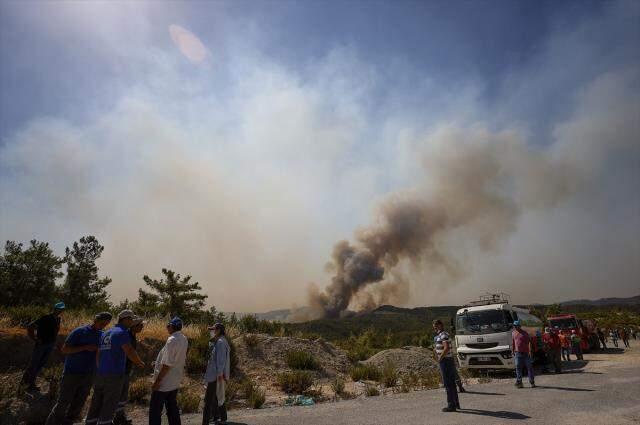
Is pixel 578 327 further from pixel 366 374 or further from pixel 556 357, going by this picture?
pixel 366 374

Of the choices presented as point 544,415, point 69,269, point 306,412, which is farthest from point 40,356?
point 69,269

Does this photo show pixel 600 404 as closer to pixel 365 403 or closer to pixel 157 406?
pixel 365 403

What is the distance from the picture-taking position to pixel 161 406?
521 cm

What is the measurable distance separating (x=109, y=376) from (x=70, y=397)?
3.61 feet

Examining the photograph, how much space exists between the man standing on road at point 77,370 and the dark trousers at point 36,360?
2952mm

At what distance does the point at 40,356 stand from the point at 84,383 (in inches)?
128

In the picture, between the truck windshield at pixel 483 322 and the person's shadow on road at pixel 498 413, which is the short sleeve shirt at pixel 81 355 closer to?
the person's shadow on road at pixel 498 413

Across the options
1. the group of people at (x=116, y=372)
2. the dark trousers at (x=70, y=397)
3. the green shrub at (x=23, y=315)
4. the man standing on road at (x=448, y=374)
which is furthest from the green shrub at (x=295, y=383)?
the green shrub at (x=23, y=315)

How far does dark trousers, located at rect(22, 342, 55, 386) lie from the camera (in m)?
7.98

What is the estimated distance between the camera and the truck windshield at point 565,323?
21961 mm

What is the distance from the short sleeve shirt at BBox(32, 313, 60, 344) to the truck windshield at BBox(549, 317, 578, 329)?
25.6 m

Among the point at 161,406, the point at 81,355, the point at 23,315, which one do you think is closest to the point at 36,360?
the point at 81,355

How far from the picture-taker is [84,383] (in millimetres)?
5914

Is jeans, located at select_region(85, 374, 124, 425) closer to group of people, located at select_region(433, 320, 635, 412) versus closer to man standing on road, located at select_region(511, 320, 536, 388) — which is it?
group of people, located at select_region(433, 320, 635, 412)
